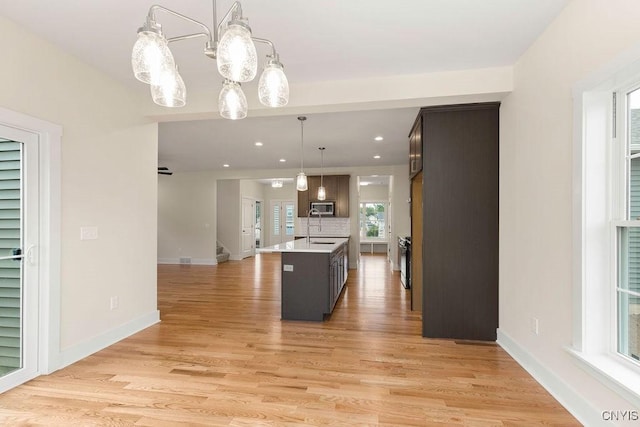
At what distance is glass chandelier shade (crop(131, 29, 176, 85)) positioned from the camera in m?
1.21

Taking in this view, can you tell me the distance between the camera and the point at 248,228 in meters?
11.0

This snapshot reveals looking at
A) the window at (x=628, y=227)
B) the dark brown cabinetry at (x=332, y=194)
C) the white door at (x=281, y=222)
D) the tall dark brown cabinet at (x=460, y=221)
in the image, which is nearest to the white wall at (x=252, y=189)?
Result: the white door at (x=281, y=222)

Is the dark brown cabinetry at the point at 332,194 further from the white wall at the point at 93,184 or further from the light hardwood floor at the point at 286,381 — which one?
the white wall at the point at 93,184

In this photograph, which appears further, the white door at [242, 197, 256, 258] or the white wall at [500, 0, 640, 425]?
the white door at [242, 197, 256, 258]

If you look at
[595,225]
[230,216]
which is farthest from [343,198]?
[595,225]

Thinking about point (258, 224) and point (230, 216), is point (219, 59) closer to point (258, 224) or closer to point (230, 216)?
point (230, 216)

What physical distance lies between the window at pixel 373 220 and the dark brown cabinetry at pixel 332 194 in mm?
4579

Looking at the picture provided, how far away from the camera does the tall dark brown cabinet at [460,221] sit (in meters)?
3.33

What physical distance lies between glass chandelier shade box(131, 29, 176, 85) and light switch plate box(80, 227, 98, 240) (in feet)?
7.78

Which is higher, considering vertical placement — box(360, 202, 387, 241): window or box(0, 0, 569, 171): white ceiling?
box(0, 0, 569, 171): white ceiling

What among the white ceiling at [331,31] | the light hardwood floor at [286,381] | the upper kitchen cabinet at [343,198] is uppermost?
the white ceiling at [331,31]

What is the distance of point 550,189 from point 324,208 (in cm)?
593

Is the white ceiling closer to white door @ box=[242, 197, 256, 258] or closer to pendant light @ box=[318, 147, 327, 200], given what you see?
pendant light @ box=[318, 147, 327, 200]

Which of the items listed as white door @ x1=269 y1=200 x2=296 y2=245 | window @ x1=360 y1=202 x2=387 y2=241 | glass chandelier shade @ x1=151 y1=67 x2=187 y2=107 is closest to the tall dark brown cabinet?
glass chandelier shade @ x1=151 y1=67 x2=187 y2=107
